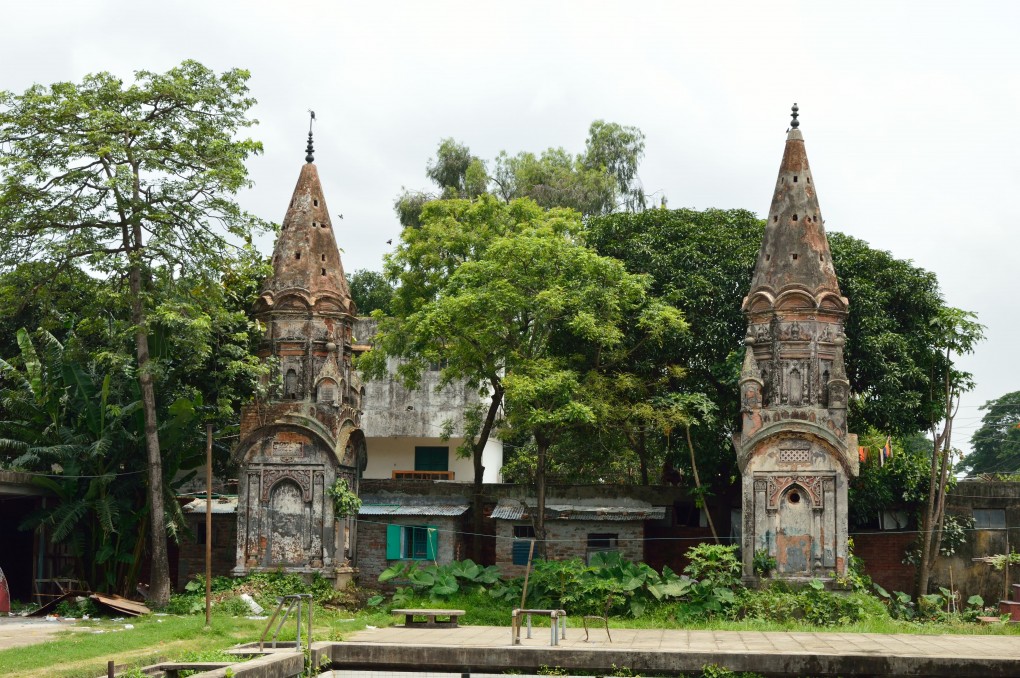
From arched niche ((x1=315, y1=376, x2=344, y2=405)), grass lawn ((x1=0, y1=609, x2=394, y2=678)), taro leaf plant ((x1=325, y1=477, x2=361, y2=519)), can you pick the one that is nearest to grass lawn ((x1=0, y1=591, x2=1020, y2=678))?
grass lawn ((x1=0, y1=609, x2=394, y2=678))

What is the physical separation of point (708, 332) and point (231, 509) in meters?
11.4

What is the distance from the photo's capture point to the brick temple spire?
2573 centimetres

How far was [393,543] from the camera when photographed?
26.4 meters

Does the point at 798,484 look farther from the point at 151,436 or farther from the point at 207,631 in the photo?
the point at 151,436

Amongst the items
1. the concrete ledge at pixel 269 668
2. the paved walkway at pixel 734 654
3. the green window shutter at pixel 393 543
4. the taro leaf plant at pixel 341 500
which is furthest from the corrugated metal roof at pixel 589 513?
the concrete ledge at pixel 269 668

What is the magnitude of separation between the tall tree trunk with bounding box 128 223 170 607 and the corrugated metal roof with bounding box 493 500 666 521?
7.05 meters

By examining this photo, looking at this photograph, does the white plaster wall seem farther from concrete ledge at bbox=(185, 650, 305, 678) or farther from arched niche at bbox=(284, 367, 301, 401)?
concrete ledge at bbox=(185, 650, 305, 678)

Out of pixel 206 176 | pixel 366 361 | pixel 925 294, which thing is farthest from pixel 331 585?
pixel 925 294

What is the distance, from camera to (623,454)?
106 ft

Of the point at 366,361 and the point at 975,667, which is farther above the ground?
the point at 366,361

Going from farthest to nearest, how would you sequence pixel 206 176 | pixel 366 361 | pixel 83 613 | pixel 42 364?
1. pixel 366 361
2. pixel 42 364
3. pixel 206 176
4. pixel 83 613

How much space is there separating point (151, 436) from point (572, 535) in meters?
9.14

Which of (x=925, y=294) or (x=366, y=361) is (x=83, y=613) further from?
(x=925, y=294)

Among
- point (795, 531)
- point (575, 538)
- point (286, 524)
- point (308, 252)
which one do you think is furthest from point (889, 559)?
point (308, 252)
